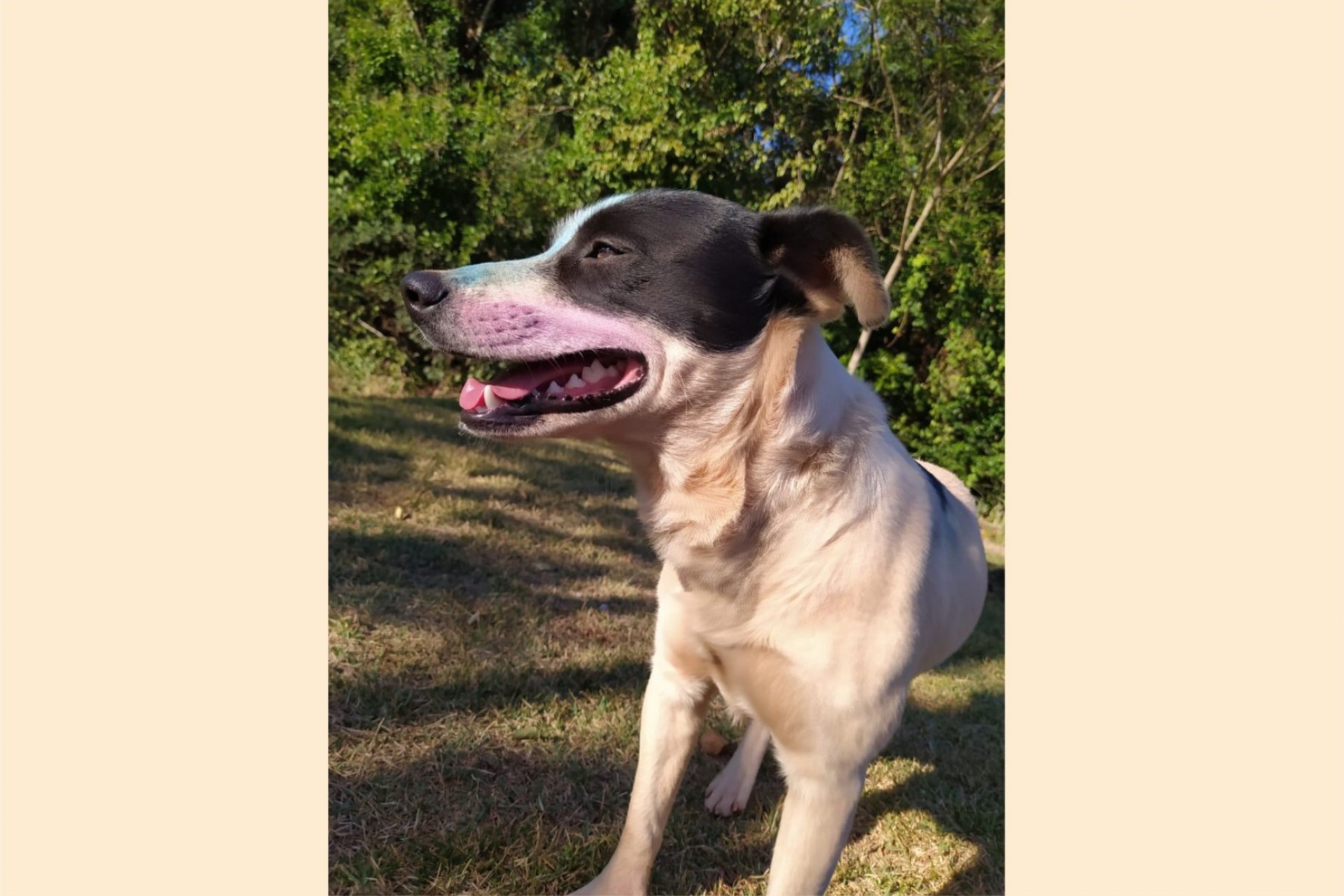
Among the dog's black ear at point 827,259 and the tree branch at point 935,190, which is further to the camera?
the tree branch at point 935,190

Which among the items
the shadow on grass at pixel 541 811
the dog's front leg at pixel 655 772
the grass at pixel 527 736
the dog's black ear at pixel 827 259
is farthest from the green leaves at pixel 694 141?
the dog's front leg at pixel 655 772

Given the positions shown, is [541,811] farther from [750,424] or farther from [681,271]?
[681,271]

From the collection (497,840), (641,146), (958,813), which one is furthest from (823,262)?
(641,146)

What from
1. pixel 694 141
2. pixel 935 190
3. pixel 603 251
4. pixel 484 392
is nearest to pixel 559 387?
pixel 484 392

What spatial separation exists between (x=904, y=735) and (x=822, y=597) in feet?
5.99

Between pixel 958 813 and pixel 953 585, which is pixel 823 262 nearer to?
pixel 953 585

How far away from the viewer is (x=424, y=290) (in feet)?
6.09

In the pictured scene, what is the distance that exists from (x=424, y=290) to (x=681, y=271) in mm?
575

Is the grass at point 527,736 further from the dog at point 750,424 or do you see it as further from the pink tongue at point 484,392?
the pink tongue at point 484,392

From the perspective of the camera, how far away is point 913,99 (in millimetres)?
5719

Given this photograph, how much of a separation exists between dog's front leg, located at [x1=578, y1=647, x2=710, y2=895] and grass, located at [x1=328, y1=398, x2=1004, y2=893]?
20 centimetres

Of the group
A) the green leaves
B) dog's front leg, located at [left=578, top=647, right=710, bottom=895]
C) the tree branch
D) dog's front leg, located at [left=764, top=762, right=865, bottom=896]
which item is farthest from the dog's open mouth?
the green leaves

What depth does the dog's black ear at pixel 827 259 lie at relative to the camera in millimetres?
1864

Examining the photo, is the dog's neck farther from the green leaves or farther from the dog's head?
the green leaves
